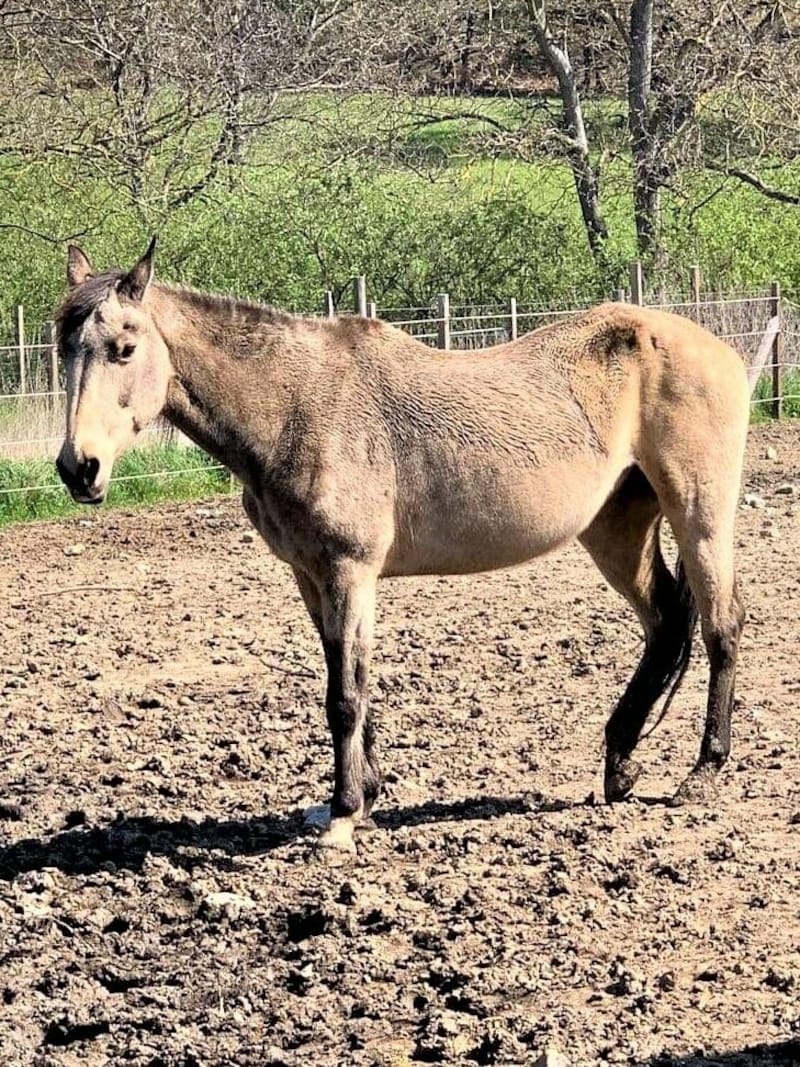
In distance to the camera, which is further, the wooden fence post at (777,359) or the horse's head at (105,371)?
the wooden fence post at (777,359)

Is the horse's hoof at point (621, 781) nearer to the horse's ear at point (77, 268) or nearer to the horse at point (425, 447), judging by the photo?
the horse at point (425, 447)

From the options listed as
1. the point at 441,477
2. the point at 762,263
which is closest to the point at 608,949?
the point at 441,477

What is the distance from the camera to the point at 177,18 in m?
20.4

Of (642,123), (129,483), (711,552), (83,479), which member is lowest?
(129,483)

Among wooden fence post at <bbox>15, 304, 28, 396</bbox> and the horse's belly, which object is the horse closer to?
the horse's belly

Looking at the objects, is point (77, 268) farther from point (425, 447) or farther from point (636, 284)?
point (636, 284)

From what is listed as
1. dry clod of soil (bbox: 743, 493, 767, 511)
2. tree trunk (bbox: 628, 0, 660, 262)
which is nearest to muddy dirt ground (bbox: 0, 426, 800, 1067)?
dry clod of soil (bbox: 743, 493, 767, 511)

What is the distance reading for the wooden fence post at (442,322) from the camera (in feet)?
57.0

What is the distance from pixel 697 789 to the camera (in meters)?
6.32

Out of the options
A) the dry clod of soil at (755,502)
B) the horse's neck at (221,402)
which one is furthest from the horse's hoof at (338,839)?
the dry clod of soil at (755,502)

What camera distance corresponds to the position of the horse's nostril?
218 inches

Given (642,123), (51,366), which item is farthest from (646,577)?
(642,123)

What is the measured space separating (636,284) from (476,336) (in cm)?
220

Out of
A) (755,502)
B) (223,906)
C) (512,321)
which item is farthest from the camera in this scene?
(512,321)
